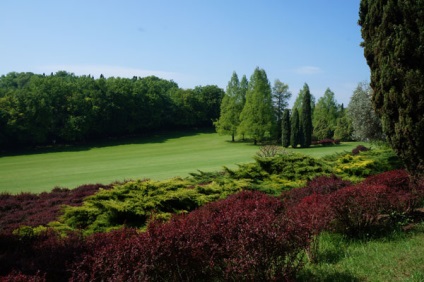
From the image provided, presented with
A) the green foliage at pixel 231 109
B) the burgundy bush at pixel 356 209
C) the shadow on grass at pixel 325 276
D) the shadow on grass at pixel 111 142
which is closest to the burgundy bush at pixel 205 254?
the shadow on grass at pixel 325 276

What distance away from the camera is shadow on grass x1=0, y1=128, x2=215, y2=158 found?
2072 inches

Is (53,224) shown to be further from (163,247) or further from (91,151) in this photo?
(91,151)

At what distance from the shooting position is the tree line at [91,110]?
54938mm

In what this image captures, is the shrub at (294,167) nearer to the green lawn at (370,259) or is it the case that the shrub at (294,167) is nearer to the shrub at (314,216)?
the shrub at (314,216)

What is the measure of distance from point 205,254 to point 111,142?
61.0 meters

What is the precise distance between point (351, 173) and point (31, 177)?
25.8 m

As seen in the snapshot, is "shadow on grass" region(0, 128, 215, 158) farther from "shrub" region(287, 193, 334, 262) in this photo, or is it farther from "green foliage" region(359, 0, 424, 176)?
"shrub" region(287, 193, 334, 262)

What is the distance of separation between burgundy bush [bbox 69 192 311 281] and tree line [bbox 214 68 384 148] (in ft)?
149

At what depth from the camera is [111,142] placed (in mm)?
62250

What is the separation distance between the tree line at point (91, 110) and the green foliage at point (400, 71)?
2211 inches

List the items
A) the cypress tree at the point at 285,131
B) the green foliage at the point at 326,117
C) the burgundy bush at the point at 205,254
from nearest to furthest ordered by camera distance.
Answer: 1. the burgundy bush at the point at 205,254
2. the cypress tree at the point at 285,131
3. the green foliage at the point at 326,117

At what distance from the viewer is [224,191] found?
11.1 metres

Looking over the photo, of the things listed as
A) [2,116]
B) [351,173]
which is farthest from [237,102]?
[351,173]

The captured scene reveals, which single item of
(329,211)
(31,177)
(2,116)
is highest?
(2,116)
